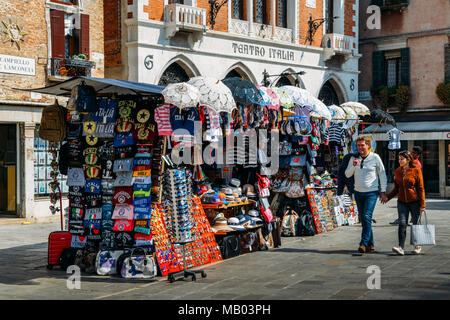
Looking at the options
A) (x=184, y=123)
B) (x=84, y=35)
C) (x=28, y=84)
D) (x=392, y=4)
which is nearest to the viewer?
(x=184, y=123)

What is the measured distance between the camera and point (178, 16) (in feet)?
65.6

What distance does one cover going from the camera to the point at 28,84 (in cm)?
1655

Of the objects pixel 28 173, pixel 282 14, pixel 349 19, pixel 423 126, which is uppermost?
pixel 349 19

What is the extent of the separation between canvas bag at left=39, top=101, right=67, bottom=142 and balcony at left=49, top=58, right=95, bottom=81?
7211 mm

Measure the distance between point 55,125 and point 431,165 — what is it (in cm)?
1965

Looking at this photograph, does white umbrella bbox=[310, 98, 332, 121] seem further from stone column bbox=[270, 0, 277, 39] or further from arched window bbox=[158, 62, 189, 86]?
stone column bbox=[270, 0, 277, 39]

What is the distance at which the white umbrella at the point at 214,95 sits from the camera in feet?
32.5

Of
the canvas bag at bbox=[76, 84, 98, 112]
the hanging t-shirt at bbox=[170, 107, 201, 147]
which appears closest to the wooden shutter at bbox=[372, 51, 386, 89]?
the hanging t-shirt at bbox=[170, 107, 201, 147]

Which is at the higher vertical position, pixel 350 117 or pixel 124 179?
pixel 350 117

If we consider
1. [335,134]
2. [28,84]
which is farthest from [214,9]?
[335,134]

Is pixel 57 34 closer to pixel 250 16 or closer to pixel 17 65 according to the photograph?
pixel 17 65

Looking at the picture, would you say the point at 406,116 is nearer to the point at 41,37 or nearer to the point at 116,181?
the point at 41,37

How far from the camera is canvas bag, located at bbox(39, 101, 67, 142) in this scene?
10.0m

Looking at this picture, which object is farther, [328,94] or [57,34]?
[328,94]
